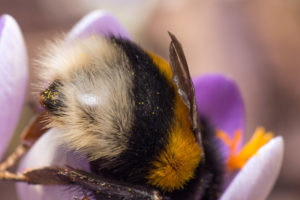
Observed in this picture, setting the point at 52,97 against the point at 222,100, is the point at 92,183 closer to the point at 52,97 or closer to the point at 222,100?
the point at 52,97

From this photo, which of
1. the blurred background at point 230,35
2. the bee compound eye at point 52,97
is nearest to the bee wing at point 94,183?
the bee compound eye at point 52,97

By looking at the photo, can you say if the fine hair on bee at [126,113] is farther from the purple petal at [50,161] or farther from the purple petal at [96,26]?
the purple petal at [96,26]

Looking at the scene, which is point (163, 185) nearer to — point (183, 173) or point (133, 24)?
point (183, 173)

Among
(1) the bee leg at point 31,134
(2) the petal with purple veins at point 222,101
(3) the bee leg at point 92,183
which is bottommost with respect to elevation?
(3) the bee leg at point 92,183

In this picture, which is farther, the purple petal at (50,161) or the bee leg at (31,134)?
the bee leg at (31,134)

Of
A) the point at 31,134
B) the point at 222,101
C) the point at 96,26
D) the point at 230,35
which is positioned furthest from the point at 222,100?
the point at 230,35

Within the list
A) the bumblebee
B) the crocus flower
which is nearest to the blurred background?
the crocus flower
